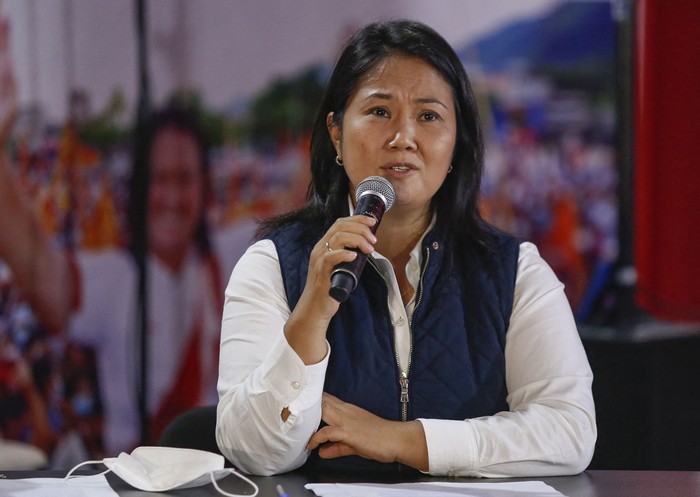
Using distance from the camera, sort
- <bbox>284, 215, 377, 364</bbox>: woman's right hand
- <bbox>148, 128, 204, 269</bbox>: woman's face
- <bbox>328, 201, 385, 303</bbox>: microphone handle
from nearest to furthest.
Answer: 1. <bbox>328, 201, 385, 303</bbox>: microphone handle
2. <bbox>284, 215, 377, 364</bbox>: woman's right hand
3. <bbox>148, 128, 204, 269</bbox>: woman's face

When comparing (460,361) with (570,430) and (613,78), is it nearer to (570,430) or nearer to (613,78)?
(570,430)

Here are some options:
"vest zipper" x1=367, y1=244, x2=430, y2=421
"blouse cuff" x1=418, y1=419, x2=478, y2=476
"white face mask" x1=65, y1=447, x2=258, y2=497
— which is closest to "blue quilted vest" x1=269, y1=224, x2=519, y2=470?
"vest zipper" x1=367, y1=244, x2=430, y2=421

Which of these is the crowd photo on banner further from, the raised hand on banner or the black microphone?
the black microphone

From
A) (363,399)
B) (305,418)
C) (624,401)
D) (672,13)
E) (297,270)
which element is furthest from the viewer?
(624,401)

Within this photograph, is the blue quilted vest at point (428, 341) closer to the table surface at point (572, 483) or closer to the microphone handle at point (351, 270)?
the table surface at point (572, 483)

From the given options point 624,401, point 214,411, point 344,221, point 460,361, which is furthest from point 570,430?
point 624,401

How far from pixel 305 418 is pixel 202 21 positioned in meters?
2.65

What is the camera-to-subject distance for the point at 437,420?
163 cm

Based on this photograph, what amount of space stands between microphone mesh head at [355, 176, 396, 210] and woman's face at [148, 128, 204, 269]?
7.65 ft

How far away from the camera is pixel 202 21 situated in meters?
3.87

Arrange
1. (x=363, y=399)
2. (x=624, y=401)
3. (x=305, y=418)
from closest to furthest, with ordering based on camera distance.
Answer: (x=305, y=418), (x=363, y=399), (x=624, y=401)

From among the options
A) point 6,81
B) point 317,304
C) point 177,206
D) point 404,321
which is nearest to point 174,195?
point 177,206

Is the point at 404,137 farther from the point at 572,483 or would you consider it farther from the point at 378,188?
the point at 572,483

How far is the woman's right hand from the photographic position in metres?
1.49
